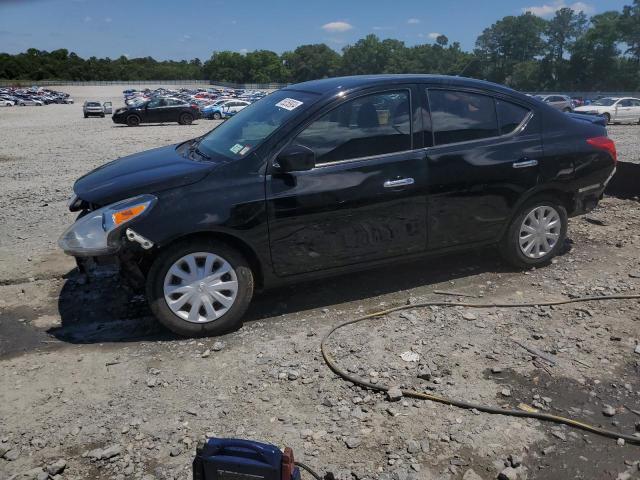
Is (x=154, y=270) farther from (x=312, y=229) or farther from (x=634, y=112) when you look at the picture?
(x=634, y=112)

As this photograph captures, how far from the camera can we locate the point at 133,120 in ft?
97.8

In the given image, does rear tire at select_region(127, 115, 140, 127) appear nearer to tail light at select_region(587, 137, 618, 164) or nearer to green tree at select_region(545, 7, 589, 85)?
tail light at select_region(587, 137, 618, 164)

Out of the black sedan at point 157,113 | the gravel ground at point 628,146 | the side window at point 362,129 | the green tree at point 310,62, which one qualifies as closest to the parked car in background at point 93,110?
the black sedan at point 157,113

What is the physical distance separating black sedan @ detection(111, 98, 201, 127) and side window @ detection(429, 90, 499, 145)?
27742 mm

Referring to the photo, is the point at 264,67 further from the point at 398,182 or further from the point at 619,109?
the point at 398,182

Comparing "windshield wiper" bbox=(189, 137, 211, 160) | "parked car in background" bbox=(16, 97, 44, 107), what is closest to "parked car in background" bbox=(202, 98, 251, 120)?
"windshield wiper" bbox=(189, 137, 211, 160)

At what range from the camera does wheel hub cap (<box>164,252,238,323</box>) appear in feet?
13.0

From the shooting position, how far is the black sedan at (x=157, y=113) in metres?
29.7

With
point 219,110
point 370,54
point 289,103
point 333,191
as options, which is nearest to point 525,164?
point 333,191

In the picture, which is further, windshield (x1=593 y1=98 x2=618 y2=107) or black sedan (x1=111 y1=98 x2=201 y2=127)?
black sedan (x1=111 y1=98 x2=201 y2=127)

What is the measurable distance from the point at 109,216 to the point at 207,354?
1.18 meters

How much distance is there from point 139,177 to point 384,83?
2.08m

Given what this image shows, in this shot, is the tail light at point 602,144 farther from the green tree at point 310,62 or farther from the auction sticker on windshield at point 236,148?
the green tree at point 310,62

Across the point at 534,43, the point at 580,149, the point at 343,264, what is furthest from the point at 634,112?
the point at 534,43
